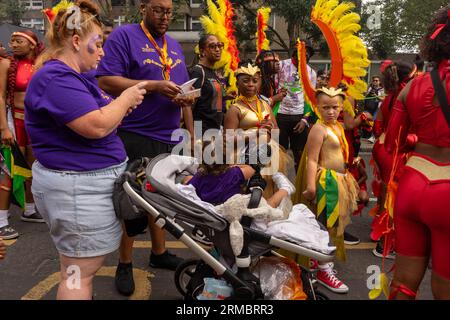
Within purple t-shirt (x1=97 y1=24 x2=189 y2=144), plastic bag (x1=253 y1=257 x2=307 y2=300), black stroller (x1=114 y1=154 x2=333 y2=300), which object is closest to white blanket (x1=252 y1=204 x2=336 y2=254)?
black stroller (x1=114 y1=154 x2=333 y2=300)

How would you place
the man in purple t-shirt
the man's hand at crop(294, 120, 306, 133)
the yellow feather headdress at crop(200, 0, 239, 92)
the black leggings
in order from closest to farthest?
the man in purple t-shirt < the yellow feather headdress at crop(200, 0, 239, 92) < the man's hand at crop(294, 120, 306, 133) < the black leggings

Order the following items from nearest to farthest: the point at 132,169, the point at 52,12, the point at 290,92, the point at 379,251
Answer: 1. the point at 132,169
2. the point at 52,12
3. the point at 379,251
4. the point at 290,92

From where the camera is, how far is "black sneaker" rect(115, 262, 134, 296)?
114 inches

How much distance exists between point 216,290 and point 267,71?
346 centimetres

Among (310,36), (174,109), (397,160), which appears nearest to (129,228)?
(174,109)

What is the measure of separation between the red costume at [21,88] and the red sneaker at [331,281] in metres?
3.09

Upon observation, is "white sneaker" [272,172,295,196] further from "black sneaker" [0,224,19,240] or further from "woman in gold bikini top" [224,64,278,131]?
"black sneaker" [0,224,19,240]

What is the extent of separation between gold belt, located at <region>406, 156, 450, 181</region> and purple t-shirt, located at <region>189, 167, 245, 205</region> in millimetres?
1010

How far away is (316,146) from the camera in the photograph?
122 inches

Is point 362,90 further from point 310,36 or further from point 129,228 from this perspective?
point 310,36

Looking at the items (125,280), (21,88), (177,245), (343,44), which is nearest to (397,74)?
(343,44)

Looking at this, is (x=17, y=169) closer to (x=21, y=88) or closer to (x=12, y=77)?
(x=21, y=88)

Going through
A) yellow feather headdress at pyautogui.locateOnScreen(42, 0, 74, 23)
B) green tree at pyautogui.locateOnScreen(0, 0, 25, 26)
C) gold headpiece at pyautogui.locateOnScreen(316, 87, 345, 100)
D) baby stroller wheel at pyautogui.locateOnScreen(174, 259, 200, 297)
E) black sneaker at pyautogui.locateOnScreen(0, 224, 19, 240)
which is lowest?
black sneaker at pyautogui.locateOnScreen(0, 224, 19, 240)

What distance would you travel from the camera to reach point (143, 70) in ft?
9.20
